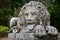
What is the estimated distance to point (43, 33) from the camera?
6539 mm

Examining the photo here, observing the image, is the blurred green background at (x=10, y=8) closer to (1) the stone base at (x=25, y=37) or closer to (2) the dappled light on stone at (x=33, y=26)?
(2) the dappled light on stone at (x=33, y=26)

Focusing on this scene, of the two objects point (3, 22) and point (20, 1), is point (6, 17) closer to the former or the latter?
point (3, 22)

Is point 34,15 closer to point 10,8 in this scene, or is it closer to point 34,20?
point 34,20

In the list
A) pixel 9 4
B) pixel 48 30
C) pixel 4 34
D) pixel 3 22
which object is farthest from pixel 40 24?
pixel 9 4

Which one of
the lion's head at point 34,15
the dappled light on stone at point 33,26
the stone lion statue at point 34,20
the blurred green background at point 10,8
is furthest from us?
the blurred green background at point 10,8

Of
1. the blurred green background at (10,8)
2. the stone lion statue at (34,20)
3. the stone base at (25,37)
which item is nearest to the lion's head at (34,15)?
the stone lion statue at (34,20)

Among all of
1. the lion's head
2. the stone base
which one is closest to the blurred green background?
the lion's head

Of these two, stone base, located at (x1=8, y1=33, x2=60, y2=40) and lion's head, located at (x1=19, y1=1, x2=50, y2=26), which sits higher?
lion's head, located at (x1=19, y1=1, x2=50, y2=26)

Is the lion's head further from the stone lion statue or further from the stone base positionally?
the stone base

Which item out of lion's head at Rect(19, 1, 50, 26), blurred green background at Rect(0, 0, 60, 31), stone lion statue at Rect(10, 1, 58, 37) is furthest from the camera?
blurred green background at Rect(0, 0, 60, 31)

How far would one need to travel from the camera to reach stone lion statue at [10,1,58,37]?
6.77m

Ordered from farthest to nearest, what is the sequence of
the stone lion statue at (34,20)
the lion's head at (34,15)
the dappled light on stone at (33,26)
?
the lion's head at (34,15) < the stone lion statue at (34,20) < the dappled light on stone at (33,26)

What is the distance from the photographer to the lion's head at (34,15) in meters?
6.98

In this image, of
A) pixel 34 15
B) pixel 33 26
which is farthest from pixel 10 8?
pixel 33 26
